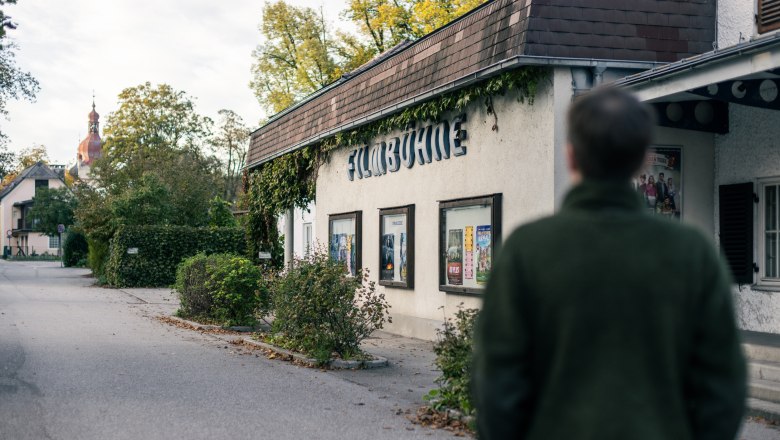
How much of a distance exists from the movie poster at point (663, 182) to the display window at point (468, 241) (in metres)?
2.18

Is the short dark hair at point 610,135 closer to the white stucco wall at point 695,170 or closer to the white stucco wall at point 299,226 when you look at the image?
the white stucco wall at point 695,170

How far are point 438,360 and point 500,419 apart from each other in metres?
6.05

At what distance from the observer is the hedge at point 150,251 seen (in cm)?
3562

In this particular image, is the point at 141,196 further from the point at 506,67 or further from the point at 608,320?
the point at 608,320

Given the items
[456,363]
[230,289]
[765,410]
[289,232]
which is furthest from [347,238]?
[765,410]

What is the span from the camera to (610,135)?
2.48 m

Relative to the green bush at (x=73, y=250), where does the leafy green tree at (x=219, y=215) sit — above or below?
above

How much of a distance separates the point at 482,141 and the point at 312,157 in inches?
336

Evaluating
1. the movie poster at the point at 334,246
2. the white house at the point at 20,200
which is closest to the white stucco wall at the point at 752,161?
the movie poster at the point at 334,246

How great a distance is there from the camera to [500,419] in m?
2.48

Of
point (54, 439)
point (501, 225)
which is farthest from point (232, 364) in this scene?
point (54, 439)

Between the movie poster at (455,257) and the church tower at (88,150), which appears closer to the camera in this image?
the movie poster at (455,257)

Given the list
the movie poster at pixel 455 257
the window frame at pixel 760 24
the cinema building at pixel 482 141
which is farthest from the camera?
the movie poster at pixel 455 257

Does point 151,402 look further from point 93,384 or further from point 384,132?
point 384,132
